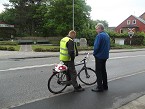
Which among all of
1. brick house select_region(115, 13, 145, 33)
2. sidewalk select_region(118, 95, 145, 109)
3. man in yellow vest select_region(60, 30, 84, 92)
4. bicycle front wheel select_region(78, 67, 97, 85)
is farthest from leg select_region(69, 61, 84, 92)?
brick house select_region(115, 13, 145, 33)

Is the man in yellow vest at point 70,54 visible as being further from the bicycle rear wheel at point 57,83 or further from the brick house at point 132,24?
the brick house at point 132,24

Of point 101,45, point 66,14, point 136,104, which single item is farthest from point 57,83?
point 66,14

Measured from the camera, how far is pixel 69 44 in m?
8.08

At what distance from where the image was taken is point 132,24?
84.0 metres

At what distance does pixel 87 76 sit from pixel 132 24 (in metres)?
76.9

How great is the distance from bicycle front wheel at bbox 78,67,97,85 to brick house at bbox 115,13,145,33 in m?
73.9

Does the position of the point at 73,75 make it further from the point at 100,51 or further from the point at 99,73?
the point at 100,51

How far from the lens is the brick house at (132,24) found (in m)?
82.6

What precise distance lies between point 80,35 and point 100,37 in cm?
3614

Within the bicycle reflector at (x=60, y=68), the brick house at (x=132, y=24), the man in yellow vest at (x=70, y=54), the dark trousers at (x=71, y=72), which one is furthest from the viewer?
the brick house at (x=132, y=24)

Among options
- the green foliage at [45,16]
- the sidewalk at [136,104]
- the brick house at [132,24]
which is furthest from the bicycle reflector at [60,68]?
the brick house at [132,24]

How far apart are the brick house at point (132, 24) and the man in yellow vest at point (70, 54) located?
75126mm

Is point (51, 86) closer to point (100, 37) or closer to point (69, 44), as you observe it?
point (69, 44)

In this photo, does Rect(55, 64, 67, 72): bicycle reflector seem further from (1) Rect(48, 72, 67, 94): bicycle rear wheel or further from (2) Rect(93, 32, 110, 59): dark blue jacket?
(2) Rect(93, 32, 110, 59): dark blue jacket
